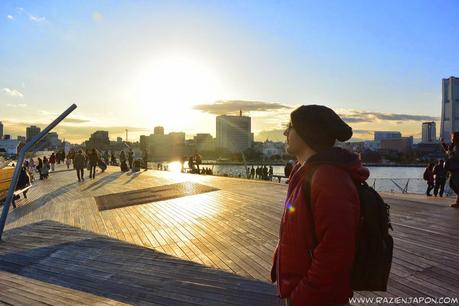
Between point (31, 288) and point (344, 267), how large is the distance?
4.46 m

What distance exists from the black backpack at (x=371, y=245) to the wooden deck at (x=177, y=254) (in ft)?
8.12

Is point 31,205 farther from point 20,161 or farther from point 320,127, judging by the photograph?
point 320,127

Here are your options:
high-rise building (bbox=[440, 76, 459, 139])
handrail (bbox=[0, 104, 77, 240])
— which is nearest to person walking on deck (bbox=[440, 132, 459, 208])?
handrail (bbox=[0, 104, 77, 240])

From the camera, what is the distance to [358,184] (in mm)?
1979

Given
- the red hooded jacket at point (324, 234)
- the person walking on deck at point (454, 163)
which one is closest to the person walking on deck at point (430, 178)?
the person walking on deck at point (454, 163)

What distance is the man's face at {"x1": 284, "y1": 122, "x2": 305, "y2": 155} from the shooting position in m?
2.15

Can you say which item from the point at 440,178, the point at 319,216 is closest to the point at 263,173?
the point at 440,178

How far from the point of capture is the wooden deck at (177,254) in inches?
181

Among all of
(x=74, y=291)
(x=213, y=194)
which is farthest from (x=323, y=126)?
(x=213, y=194)

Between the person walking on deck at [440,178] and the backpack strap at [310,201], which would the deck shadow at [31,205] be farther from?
the person walking on deck at [440,178]

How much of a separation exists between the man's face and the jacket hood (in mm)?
158

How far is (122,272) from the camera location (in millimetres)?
5641

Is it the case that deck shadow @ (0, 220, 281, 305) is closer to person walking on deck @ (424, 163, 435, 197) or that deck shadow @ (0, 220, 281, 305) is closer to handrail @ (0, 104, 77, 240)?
handrail @ (0, 104, 77, 240)

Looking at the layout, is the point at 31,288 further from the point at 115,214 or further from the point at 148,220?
the point at 115,214
